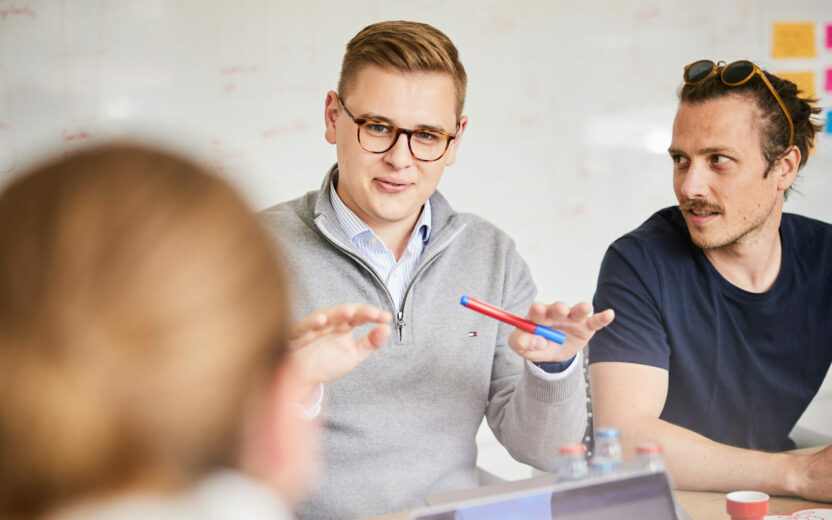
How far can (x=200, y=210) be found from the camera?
353 mm

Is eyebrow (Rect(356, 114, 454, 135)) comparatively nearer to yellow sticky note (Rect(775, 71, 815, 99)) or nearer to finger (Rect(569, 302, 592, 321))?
finger (Rect(569, 302, 592, 321))

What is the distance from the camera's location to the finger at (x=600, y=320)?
119 cm

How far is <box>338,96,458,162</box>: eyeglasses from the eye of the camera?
5.14 ft

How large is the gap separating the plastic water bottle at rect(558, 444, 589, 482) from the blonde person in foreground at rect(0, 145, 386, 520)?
574mm

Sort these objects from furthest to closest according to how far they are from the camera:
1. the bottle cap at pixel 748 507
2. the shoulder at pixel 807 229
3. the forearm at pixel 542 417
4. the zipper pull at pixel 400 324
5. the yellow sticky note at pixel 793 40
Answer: the yellow sticky note at pixel 793 40 < the shoulder at pixel 807 229 < the zipper pull at pixel 400 324 < the forearm at pixel 542 417 < the bottle cap at pixel 748 507

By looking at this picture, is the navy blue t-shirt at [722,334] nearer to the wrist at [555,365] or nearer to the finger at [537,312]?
the wrist at [555,365]

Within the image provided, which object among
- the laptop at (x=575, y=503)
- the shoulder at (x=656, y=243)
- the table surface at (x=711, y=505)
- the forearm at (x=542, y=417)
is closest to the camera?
the laptop at (x=575, y=503)

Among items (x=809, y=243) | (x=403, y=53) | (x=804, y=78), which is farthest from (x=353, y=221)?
(x=804, y=78)

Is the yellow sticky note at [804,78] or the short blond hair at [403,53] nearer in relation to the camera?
the short blond hair at [403,53]

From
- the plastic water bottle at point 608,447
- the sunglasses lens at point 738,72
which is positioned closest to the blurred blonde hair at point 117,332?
the plastic water bottle at point 608,447

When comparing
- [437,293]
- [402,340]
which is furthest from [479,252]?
[402,340]

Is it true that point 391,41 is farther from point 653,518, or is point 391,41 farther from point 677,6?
point 677,6

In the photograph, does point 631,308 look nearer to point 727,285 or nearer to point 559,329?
point 727,285

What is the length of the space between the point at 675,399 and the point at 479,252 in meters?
0.56
